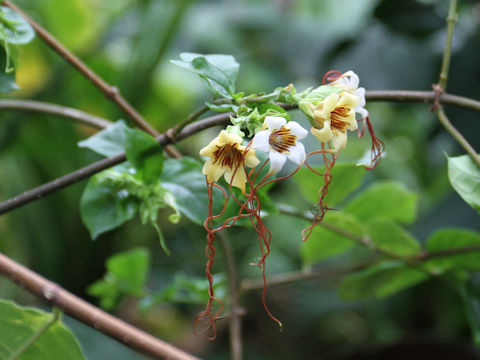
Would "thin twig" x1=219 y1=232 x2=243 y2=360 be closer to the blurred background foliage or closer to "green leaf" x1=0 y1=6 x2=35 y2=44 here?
"green leaf" x1=0 y1=6 x2=35 y2=44

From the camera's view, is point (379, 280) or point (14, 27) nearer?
point (14, 27)

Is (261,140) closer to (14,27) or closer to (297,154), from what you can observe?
(297,154)

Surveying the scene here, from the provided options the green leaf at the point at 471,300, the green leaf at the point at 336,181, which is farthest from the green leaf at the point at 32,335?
the green leaf at the point at 471,300

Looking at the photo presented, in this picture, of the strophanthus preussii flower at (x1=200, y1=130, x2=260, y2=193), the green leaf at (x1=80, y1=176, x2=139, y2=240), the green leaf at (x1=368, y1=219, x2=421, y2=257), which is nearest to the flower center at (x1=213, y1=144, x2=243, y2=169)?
the strophanthus preussii flower at (x1=200, y1=130, x2=260, y2=193)

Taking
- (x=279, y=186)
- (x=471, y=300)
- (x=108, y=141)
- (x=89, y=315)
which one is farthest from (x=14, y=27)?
(x=279, y=186)

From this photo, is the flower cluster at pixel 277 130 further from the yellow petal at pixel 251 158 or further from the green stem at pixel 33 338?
the green stem at pixel 33 338
